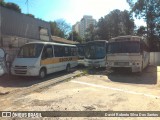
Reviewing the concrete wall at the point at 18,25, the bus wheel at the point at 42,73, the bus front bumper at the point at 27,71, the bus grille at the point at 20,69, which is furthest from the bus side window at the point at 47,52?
the concrete wall at the point at 18,25

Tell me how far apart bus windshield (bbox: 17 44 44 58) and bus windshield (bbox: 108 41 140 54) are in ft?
17.1

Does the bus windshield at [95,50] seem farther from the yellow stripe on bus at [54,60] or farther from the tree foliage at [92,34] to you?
the tree foliage at [92,34]

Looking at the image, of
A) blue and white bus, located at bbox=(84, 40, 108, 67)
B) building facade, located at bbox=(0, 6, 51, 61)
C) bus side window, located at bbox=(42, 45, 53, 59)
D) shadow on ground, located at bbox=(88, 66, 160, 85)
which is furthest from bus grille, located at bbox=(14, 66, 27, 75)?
blue and white bus, located at bbox=(84, 40, 108, 67)

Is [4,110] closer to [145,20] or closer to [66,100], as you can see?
[66,100]

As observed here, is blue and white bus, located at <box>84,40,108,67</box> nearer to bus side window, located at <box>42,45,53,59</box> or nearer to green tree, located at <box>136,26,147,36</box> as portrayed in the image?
bus side window, located at <box>42,45,53,59</box>

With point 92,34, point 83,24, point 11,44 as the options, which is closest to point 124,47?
point 11,44

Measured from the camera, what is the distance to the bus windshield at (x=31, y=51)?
12.7 metres

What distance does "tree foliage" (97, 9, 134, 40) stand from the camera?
48459mm

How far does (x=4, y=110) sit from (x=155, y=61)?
2701 centimetres

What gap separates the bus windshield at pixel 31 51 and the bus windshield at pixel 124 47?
17.1 ft

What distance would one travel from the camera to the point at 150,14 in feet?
129

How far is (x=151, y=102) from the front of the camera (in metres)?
7.12

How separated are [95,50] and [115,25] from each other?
3349cm

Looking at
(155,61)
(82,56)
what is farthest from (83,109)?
(155,61)
